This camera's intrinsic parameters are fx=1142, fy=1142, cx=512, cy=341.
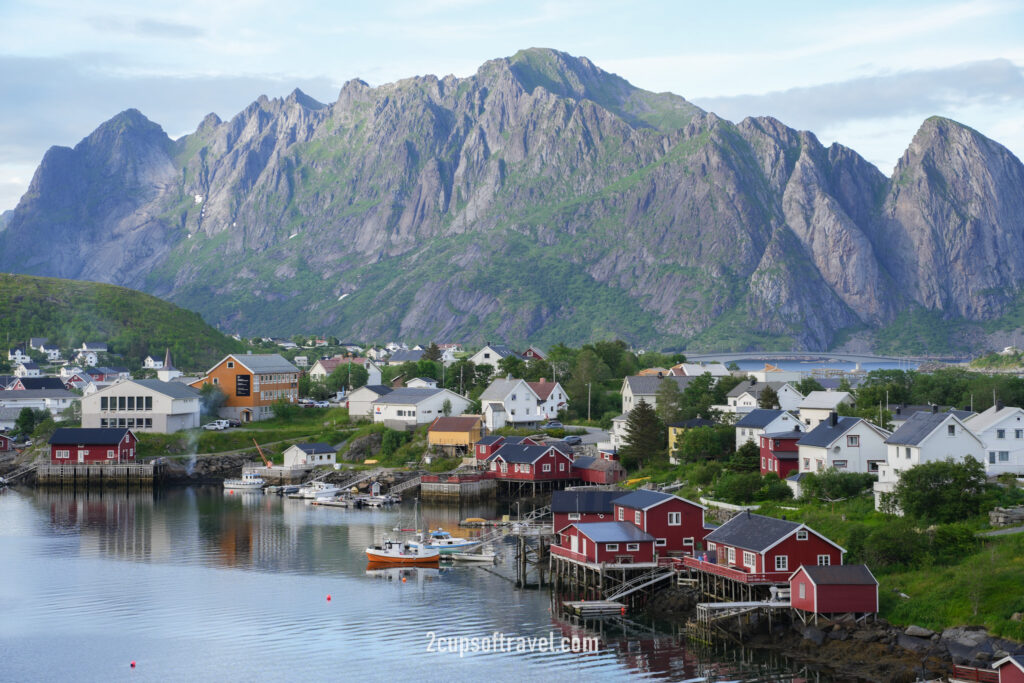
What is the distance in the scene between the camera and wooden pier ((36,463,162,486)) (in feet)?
318

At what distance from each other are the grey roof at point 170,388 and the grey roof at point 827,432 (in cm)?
6252

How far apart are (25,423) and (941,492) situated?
3638 inches

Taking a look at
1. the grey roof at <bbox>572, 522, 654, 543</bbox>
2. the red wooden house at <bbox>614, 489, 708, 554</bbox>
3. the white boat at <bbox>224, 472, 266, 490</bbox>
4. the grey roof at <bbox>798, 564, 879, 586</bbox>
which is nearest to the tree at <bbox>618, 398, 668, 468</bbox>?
the red wooden house at <bbox>614, 489, 708, 554</bbox>

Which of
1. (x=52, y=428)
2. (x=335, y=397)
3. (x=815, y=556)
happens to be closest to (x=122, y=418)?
(x=52, y=428)

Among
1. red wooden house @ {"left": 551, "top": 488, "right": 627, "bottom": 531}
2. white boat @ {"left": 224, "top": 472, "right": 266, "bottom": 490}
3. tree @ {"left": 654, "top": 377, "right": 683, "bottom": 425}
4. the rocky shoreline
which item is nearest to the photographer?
the rocky shoreline

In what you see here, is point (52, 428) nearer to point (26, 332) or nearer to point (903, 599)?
point (26, 332)

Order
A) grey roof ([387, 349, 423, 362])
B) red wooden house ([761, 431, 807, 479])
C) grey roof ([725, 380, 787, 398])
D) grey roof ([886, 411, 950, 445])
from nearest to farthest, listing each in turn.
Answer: grey roof ([886, 411, 950, 445]) → red wooden house ([761, 431, 807, 479]) → grey roof ([725, 380, 787, 398]) → grey roof ([387, 349, 423, 362])

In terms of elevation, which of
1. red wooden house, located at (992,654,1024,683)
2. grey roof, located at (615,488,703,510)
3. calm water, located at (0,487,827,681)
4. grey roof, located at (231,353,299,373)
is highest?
grey roof, located at (231,353,299,373)

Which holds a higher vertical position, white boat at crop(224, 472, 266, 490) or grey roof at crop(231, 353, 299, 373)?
grey roof at crop(231, 353, 299, 373)

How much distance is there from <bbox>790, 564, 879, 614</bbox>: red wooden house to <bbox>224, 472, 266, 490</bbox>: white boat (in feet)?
197

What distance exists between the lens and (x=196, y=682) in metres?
40.2

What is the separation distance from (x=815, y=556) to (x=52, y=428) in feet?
277

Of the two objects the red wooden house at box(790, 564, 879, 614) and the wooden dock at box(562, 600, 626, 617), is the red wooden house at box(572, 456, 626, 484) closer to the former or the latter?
the wooden dock at box(562, 600, 626, 617)

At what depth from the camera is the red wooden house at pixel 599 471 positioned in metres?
82.6
